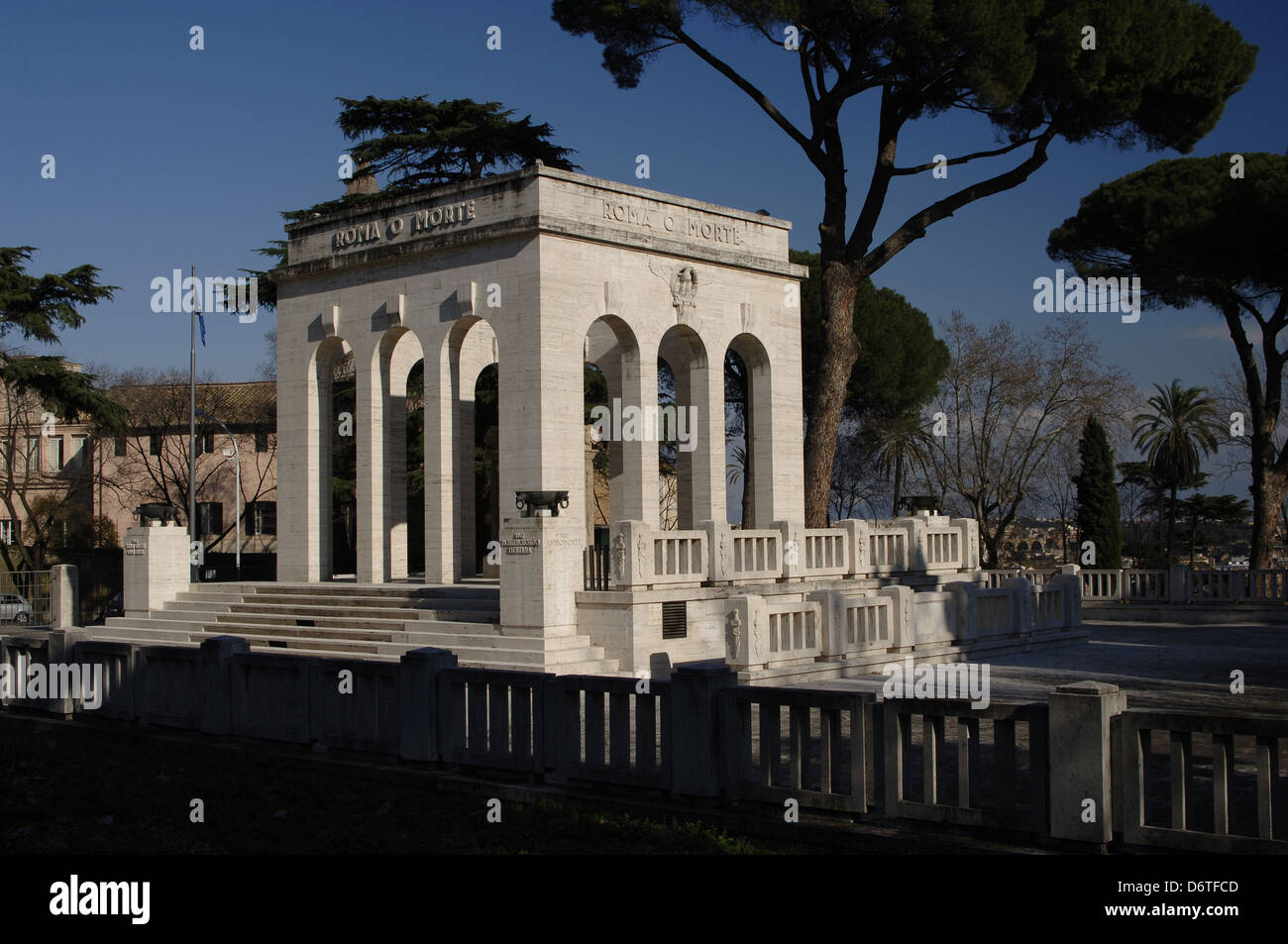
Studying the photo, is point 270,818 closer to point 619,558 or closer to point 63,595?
point 619,558

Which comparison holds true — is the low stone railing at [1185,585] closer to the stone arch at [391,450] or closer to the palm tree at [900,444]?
the palm tree at [900,444]

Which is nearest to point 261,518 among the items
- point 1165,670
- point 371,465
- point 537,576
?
point 371,465

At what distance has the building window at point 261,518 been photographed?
177 feet

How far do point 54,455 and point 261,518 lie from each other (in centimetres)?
1261

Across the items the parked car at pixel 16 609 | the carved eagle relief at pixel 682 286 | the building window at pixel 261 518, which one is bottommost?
the parked car at pixel 16 609

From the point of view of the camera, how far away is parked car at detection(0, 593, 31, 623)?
3152 cm

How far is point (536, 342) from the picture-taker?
2131 cm

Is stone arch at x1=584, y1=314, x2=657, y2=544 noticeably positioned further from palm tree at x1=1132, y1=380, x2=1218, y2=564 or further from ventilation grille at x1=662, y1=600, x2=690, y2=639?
palm tree at x1=1132, y1=380, x2=1218, y2=564

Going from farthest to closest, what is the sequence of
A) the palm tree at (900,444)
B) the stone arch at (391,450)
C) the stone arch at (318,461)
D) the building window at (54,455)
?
1. the building window at (54,455)
2. the palm tree at (900,444)
3. the stone arch at (318,461)
4. the stone arch at (391,450)

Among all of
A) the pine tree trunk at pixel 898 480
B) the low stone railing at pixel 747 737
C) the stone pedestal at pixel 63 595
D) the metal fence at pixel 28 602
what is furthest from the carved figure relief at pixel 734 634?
the pine tree trunk at pixel 898 480

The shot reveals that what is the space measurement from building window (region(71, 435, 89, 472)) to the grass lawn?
49.7m

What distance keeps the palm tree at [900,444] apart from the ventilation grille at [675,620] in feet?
83.3

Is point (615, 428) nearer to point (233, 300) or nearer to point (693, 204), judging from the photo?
point (693, 204)
